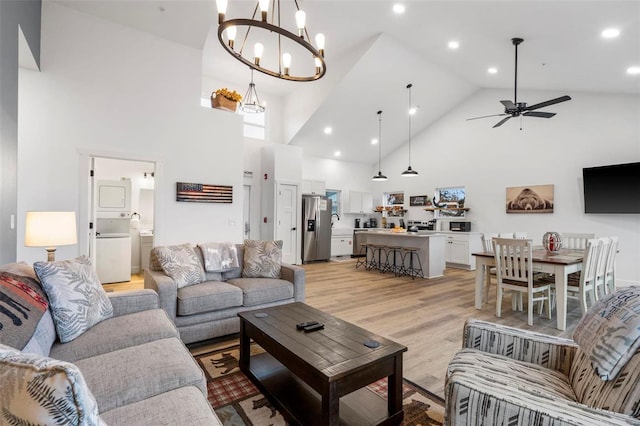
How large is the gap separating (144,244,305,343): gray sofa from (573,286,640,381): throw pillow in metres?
2.47

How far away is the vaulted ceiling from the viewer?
12.8 ft

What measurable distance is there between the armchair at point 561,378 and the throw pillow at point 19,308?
74.3 inches

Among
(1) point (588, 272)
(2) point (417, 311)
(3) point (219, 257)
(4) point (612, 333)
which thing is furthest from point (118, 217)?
(1) point (588, 272)

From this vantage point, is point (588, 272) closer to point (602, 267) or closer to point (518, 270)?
point (602, 267)

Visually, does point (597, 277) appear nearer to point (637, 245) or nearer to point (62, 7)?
point (637, 245)

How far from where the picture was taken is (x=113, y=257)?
17.3 ft

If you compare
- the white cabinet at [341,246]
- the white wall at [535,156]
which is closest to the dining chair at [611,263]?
the white wall at [535,156]

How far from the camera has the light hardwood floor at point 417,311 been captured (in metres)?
2.73

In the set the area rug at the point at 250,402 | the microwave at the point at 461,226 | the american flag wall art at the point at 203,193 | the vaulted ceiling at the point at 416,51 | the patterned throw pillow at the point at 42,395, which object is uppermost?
the vaulted ceiling at the point at 416,51

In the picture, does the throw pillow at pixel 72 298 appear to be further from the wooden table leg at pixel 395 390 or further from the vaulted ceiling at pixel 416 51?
the vaulted ceiling at pixel 416 51

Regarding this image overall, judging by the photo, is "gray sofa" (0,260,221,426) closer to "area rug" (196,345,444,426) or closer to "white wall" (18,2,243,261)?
"area rug" (196,345,444,426)

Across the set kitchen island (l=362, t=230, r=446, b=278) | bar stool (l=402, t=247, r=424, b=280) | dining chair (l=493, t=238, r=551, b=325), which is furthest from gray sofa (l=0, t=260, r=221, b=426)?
kitchen island (l=362, t=230, r=446, b=278)

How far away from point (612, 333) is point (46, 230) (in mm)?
4016

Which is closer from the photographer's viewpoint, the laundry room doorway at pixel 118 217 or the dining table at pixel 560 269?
the dining table at pixel 560 269
